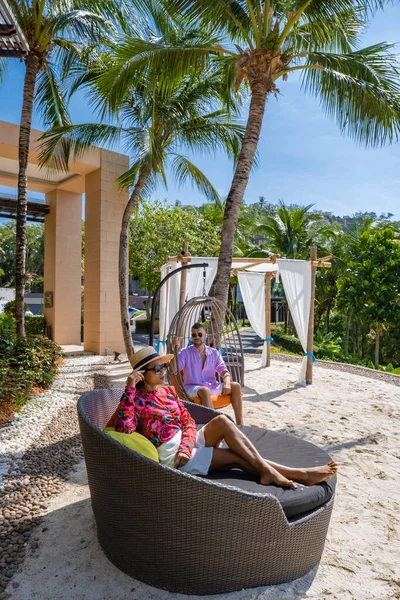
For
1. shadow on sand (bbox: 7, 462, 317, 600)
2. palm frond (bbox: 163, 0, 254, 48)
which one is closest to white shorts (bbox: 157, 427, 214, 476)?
shadow on sand (bbox: 7, 462, 317, 600)

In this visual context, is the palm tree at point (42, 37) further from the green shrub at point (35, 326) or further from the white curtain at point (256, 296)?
the green shrub at point (35, 326)

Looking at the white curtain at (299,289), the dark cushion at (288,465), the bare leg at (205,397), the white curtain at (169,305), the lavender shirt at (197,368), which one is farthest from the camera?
the white curtain at (169,305)

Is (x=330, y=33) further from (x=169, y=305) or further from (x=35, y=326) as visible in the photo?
(x=35, y=326)

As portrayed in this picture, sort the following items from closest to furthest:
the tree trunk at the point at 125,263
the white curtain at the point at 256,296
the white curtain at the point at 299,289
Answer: the white curtain at the point at 299,289
the tree trunk at the point at 125,263
the white curtain at the point at 256,296

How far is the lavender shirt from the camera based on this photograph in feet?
16.7

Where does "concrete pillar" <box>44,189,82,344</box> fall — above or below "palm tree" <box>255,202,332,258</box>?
below

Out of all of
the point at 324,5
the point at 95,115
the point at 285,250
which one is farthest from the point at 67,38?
the point at 285,250

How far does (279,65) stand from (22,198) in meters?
4.77

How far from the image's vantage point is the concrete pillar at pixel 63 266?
43.2 ft

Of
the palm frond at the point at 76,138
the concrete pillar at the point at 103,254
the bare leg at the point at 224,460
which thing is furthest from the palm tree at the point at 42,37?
the bare leg at the point at 224,460

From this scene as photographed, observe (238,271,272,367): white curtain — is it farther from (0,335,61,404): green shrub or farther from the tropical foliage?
the tropical foliage

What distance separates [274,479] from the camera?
2594 millimetres

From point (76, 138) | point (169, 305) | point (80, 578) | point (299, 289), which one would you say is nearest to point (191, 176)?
point (76, 138)

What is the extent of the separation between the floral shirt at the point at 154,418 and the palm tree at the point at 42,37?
546 cm
